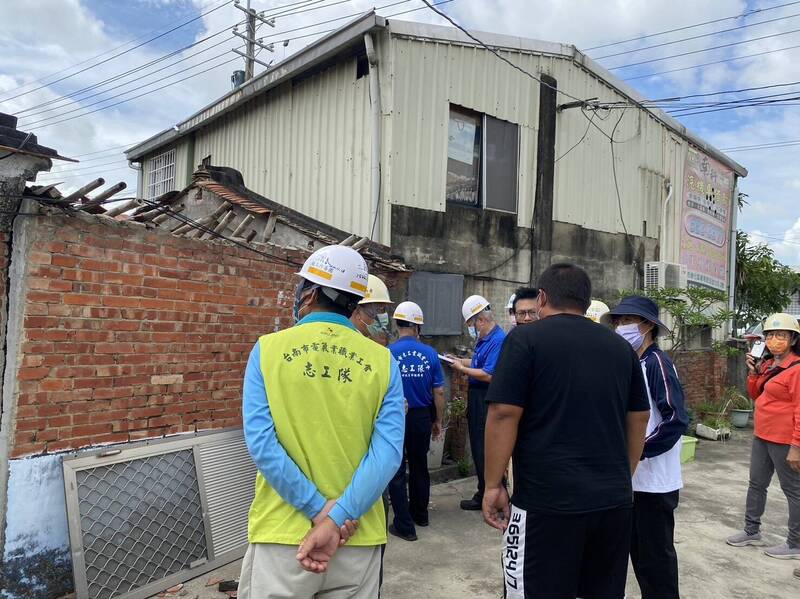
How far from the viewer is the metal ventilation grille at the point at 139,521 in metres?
3.55

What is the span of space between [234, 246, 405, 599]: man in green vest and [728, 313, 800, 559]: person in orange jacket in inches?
157

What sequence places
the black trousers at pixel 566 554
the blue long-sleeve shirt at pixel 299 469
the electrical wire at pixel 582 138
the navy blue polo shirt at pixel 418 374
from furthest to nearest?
1. the electrical wire at pixel 582 138
2. the navy blue polo shirt at pixel 418 374
3. the black trousers at pixel 566 554
4. the blue long-sleeve shirt at pixel 299 469

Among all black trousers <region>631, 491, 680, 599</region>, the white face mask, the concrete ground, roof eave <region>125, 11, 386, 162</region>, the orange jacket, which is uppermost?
roof eave <region>125, 11, 386, 162</region>

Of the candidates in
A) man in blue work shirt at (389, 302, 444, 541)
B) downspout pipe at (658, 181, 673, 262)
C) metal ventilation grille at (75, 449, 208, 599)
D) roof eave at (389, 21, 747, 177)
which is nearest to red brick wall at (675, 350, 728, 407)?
downspout pipe at (658, 181, 673, 262)

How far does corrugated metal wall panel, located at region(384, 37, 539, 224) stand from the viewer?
284 inches

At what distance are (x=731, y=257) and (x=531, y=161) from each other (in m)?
7.78

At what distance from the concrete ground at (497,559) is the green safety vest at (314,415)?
7.39ft

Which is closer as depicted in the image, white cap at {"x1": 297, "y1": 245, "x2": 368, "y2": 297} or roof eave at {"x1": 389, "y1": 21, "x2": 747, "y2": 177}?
white cap at {"x1": 297, "y1": 245, "x2": 368, "y2": 297}

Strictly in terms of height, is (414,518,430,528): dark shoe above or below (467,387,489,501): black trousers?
below

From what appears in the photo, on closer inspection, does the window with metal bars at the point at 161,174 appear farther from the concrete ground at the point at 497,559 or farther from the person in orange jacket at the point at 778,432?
the person in orange jacket at the point at 778,432

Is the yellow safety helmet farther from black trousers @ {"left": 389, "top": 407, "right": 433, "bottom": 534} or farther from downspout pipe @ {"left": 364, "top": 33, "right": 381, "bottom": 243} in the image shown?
downspout pipe @ {"left": 364, "top": 33, "right": 381, "bottom": 243}

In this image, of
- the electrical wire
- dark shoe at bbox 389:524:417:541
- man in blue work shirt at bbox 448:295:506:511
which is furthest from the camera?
the electrical wire

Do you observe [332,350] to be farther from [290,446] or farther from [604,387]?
[604,387]

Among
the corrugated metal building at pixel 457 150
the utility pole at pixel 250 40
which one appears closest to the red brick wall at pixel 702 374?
the corrugated metal building at pixel 457 150
